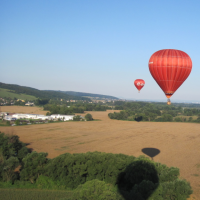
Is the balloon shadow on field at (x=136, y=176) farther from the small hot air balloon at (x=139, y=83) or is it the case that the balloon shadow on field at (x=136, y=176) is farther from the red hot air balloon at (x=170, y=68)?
the small hot air balloon at (x=139, y=83)

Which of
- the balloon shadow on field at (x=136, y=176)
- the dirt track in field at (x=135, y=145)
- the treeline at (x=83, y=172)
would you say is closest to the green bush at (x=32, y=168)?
the treeline at (x=83, y=172)

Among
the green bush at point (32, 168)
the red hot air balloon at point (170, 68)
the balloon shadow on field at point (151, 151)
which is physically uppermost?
the red hot air balloon at point (170, 68)

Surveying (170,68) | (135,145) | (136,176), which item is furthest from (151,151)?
(136,176)

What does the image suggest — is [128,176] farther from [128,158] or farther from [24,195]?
[24,195]

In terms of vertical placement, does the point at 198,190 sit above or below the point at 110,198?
below

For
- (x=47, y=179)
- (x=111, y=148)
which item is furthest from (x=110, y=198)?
(x=111, y=148)

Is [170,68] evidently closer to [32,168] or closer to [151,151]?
[151,151]

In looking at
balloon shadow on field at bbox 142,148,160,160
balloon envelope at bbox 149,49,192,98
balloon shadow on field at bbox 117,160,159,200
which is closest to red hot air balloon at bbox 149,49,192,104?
balloon envelope at bbox 149,49,192,98

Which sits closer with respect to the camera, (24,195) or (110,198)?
(110,198)
